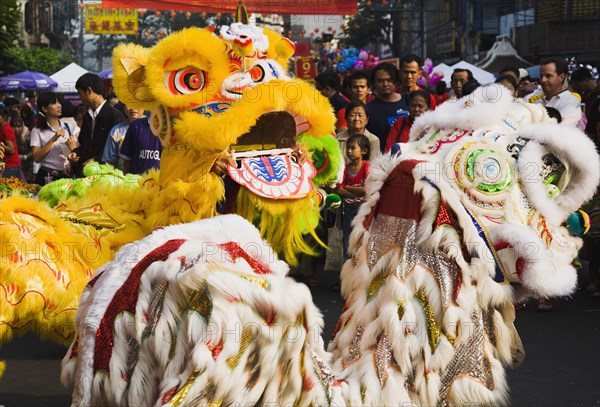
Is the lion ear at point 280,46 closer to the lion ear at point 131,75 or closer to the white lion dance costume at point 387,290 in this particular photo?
the lion ear at point 131,75

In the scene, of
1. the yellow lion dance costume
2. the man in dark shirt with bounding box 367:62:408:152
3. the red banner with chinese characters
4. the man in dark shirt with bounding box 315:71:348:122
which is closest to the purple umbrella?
the man in dark shirt with bounding box 315:71:348:122

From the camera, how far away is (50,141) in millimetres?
8703

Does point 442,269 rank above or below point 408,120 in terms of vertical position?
below

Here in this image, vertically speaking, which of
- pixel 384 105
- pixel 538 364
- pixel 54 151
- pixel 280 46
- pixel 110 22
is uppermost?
pixel 110 22

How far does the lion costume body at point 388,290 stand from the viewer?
182cm

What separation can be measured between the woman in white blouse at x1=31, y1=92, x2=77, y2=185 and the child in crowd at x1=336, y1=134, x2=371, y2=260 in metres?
3.11

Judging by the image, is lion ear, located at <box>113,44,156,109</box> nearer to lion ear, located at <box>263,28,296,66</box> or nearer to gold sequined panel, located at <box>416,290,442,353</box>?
lion ear, located at <box>263,28,296,66</box>

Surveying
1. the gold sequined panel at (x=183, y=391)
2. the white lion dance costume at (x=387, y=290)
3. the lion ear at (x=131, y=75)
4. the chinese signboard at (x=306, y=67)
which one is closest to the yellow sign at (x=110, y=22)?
the chinese signboard at (x=306, y=67)

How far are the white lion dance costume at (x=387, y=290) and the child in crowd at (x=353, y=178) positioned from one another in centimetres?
383

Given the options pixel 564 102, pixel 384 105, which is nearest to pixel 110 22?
pixel 384 105

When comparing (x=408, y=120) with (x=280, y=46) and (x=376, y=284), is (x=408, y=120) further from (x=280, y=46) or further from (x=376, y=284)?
(x=376, y=284)

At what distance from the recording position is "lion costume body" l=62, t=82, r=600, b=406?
1821 millimetres

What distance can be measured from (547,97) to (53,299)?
16.9 ft

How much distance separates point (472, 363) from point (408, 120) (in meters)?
3.92
